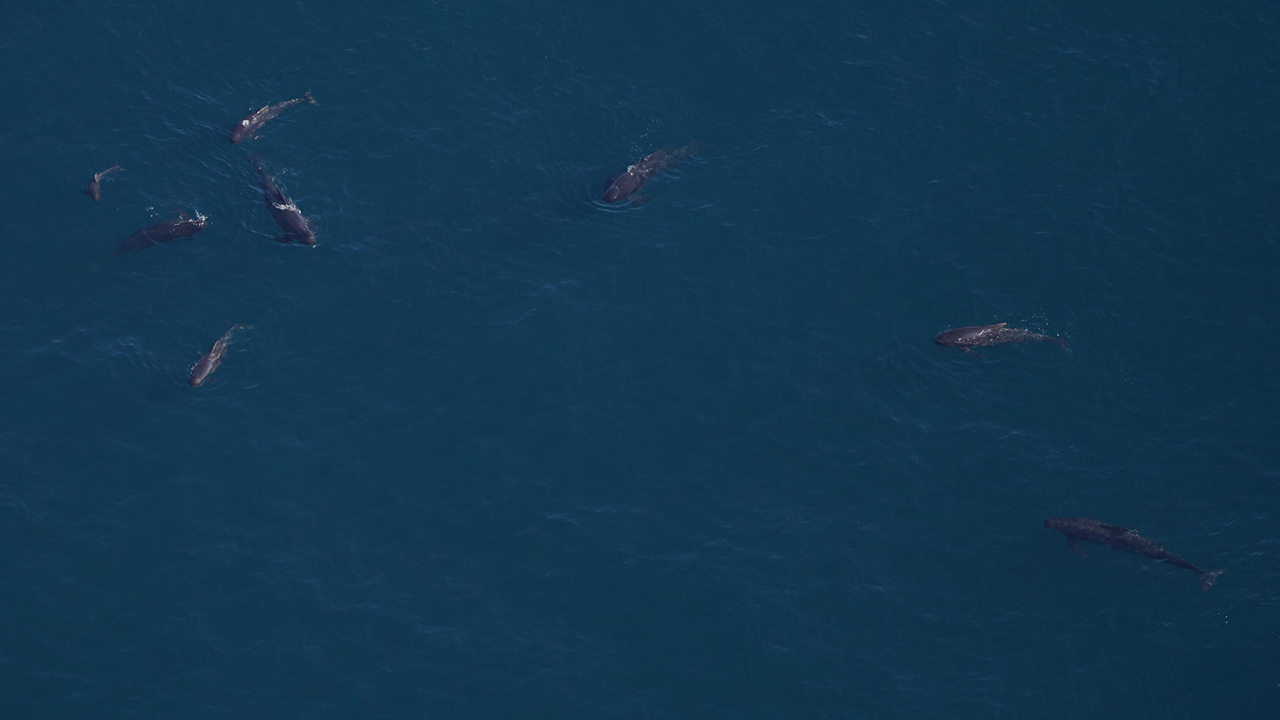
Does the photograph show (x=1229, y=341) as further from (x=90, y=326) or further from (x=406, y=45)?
(x=90, y=326)

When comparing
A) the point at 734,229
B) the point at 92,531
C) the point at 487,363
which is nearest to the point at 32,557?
the point at 92,531

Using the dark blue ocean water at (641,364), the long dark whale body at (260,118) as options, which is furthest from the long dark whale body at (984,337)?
the long dark whale body at (260,118)

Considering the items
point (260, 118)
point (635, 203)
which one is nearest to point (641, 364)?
point (635, 203)

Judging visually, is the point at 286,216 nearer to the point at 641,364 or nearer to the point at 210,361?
the point at 210,361

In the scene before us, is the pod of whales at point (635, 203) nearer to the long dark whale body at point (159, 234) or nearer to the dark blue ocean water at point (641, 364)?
the long dark whale body at point (159, 234)

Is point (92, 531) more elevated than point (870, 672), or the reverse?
point (92, 531)

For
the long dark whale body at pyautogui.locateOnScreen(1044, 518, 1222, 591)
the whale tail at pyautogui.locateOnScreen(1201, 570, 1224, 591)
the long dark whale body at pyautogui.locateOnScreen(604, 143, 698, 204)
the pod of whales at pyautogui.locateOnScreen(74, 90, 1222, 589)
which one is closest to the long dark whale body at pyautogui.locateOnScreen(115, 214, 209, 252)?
the pod of whales at pyautogui.locateOnScreen(74, 90, 1222, 589)
